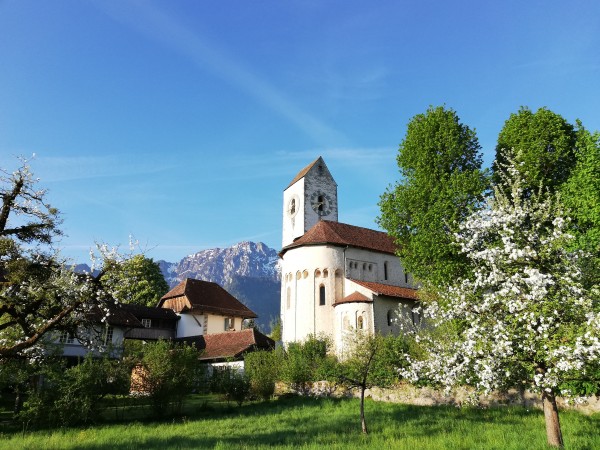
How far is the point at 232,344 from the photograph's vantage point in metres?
45.3

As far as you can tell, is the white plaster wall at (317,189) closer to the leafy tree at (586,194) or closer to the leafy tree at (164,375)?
the leafy tree at (164,375)

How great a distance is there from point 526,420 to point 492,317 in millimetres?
10009

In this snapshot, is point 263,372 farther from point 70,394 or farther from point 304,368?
point 70,394

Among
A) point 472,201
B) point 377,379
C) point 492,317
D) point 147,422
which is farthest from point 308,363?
point 492,317

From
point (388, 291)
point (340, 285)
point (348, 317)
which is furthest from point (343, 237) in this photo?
point (348, 317)

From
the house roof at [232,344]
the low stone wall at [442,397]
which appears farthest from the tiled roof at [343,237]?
the low stone wall at [442,397]

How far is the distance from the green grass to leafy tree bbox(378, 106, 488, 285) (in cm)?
826

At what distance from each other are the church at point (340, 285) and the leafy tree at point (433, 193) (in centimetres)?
1129

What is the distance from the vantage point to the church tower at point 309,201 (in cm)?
5553

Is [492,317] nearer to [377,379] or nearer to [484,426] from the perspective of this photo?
[484,426]

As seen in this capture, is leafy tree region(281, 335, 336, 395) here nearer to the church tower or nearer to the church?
the church

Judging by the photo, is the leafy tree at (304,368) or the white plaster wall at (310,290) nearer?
the leafy tree at (304,368)

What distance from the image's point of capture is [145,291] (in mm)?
62938

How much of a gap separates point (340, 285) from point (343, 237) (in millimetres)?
5276
